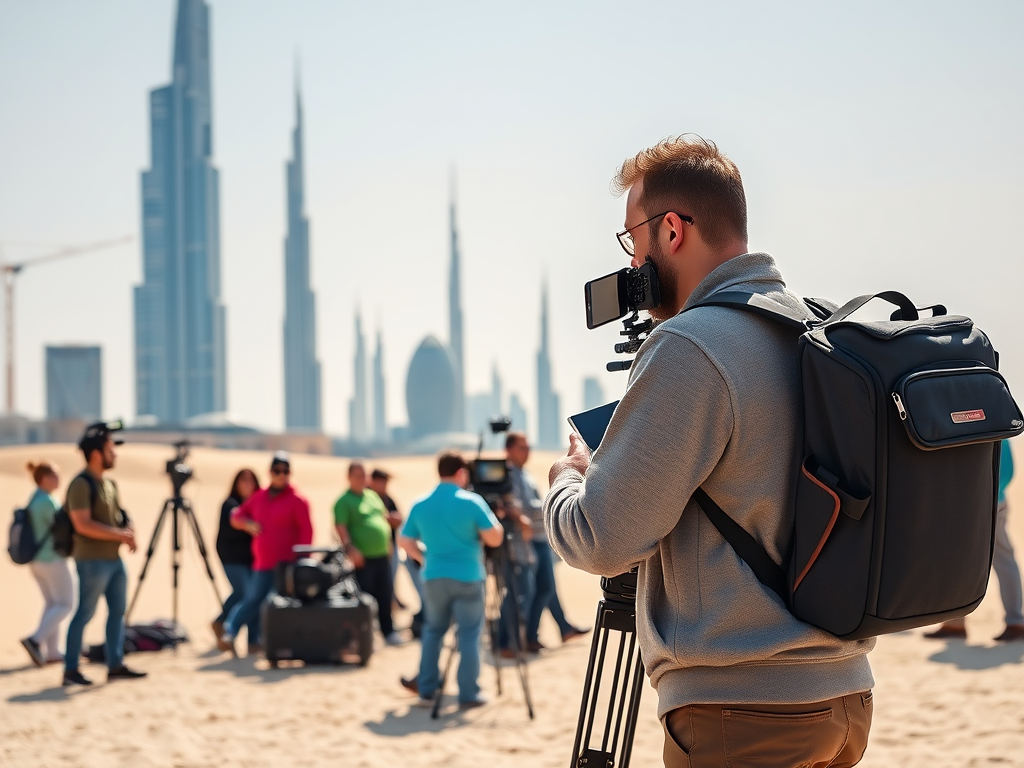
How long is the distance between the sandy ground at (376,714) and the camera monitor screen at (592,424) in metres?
4.07

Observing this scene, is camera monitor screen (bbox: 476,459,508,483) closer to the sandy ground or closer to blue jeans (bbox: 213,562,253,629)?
the sandy ground

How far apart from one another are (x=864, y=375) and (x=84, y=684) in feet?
24.7

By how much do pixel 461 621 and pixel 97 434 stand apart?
3.12m

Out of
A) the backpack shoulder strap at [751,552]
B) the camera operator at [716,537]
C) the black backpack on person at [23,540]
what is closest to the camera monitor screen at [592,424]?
the camera operator at [716,537]

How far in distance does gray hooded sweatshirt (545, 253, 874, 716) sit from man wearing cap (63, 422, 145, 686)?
6526mm

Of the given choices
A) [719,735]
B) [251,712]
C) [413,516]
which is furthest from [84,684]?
[719,735]

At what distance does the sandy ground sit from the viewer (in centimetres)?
570

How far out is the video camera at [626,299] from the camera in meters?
1.88

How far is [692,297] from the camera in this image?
1.83 m

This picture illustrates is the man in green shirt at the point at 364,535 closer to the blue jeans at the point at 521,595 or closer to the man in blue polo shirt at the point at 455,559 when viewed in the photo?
the blue jeans at the point at 521,595

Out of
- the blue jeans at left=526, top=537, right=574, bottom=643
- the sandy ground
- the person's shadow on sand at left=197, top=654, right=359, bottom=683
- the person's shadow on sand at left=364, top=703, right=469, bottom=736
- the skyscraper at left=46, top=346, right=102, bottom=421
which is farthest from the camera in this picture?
the skyscraper at left=46, top=346, right=102, bottom=421

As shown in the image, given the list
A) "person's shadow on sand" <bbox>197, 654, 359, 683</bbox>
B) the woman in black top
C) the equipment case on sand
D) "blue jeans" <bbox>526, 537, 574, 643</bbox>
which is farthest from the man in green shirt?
"blue jeans" <bbox>526, 537, 574, 643</bbox>

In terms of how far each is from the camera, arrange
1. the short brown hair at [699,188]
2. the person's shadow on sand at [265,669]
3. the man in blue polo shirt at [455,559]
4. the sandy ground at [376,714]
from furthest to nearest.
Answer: the person's shadow on sand at [265,669]
the man in blue polo shirt at [455,559]
the sandy ground at [376,714]
the short brown hair at [699,188]

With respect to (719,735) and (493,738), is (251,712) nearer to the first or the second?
(493,738)
